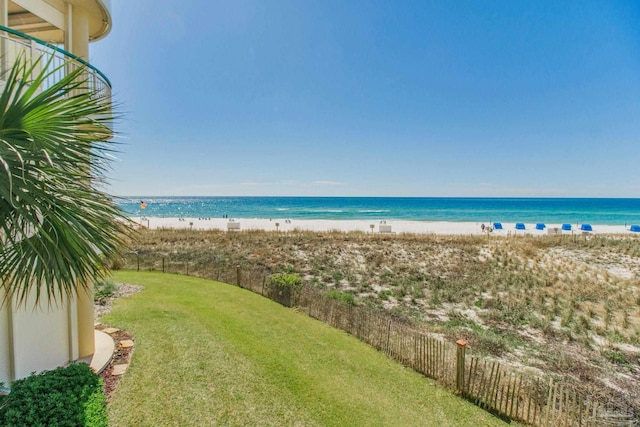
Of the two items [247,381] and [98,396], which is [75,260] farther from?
[247,381]

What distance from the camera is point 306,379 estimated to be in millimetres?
5934

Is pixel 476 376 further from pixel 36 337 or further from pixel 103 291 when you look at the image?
pixel 103 291

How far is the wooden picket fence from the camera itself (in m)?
4.58

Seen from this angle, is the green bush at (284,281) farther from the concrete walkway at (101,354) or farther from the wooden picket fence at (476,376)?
the concrete walkway at (101,354)

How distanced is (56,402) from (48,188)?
2400 mm

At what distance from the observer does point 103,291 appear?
10164mm

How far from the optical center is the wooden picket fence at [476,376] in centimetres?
458

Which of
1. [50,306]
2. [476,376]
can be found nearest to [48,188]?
[50,306]

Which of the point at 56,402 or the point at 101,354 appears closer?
the point at 56,402

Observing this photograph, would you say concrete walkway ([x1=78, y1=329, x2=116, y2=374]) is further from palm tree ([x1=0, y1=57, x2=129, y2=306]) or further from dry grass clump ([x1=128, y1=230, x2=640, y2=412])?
palm tree ([x1=0, y1=57, x2=129, y2=306])

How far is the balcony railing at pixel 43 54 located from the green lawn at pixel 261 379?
4.71 metres

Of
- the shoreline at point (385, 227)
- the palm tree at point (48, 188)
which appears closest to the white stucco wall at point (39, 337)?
the palm tree at point (48, 188)

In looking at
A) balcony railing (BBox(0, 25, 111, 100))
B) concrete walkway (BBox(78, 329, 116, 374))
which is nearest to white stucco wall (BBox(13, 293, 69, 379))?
concrete walkway (BBox(78, 329, 116, 374))

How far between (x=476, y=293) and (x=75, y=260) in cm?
1249
